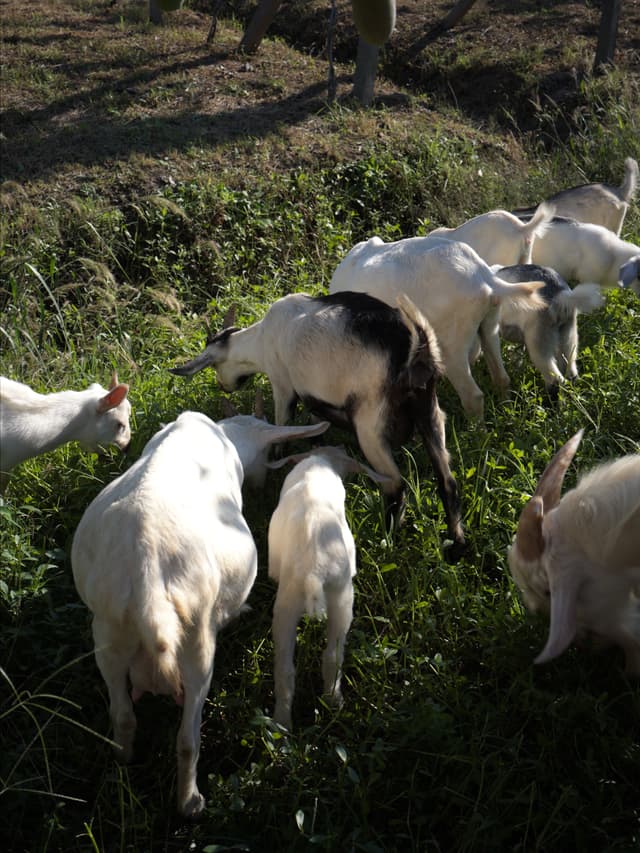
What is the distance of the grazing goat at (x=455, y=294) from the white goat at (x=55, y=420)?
1.54 metres

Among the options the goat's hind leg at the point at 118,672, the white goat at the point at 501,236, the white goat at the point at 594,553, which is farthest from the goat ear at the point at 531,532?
the white goat at the point at 501,236

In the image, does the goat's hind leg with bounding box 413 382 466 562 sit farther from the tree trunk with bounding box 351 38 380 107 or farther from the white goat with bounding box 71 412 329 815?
the tree trunk with bounding box 351 38 380 107

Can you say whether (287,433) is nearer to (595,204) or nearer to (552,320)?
(552,320)

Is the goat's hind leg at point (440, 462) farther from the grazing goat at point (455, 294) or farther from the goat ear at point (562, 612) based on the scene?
the goat ear at point (562, 612)

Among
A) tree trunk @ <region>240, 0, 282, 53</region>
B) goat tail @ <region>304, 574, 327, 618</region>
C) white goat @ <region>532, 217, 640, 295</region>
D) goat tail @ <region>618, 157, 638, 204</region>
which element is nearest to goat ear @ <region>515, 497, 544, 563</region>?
goat tail @ <region>304, 574, 327, 618</region>

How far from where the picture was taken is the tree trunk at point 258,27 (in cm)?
947

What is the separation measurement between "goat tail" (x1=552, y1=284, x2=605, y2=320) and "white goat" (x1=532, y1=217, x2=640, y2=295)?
0.93 metres

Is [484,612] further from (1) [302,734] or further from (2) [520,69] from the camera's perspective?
(2) [520,69]

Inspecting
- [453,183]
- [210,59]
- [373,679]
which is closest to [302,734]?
[373,679]

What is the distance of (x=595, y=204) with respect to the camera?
6316mm

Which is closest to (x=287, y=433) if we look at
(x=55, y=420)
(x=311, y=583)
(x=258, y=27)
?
(x=55, y=420)

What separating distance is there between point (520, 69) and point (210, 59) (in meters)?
3.76

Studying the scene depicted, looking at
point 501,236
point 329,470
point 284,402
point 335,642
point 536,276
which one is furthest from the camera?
point 501,236

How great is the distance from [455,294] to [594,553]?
178 cm
